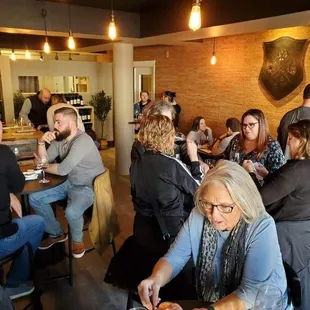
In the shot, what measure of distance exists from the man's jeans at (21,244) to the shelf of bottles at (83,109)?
6.08 m

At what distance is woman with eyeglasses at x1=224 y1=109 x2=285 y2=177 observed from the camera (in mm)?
2576

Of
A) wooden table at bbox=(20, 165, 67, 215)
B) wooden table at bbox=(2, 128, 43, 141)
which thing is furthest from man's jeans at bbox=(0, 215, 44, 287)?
wooden table at bbox=(2, 128, 43, 141)

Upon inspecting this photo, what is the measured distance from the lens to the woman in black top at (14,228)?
2.16m

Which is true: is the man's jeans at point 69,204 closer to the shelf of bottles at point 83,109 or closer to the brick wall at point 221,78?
the brick wall at point 221,78

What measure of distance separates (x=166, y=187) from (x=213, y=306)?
982mm

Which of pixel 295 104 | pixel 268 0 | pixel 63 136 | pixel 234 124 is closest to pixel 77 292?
pixel 63 136

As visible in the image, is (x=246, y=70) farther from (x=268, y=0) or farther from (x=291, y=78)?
(x=268, y=0)

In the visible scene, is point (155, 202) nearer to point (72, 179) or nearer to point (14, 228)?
point (14, 228)

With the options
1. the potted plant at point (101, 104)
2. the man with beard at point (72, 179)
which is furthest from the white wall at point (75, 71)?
the man with beard at point (72, 179)

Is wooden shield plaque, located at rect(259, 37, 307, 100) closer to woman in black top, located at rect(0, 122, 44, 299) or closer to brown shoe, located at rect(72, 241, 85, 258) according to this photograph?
brown shoe, located at rect(72, 241, 85, 258)

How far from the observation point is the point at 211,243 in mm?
1475

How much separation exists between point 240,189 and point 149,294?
1.94 ft

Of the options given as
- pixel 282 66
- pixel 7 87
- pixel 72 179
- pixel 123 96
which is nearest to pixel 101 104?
pixel 7 87

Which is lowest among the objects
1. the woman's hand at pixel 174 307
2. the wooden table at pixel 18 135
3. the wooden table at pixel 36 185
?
the wooden table at pixel 36 185
